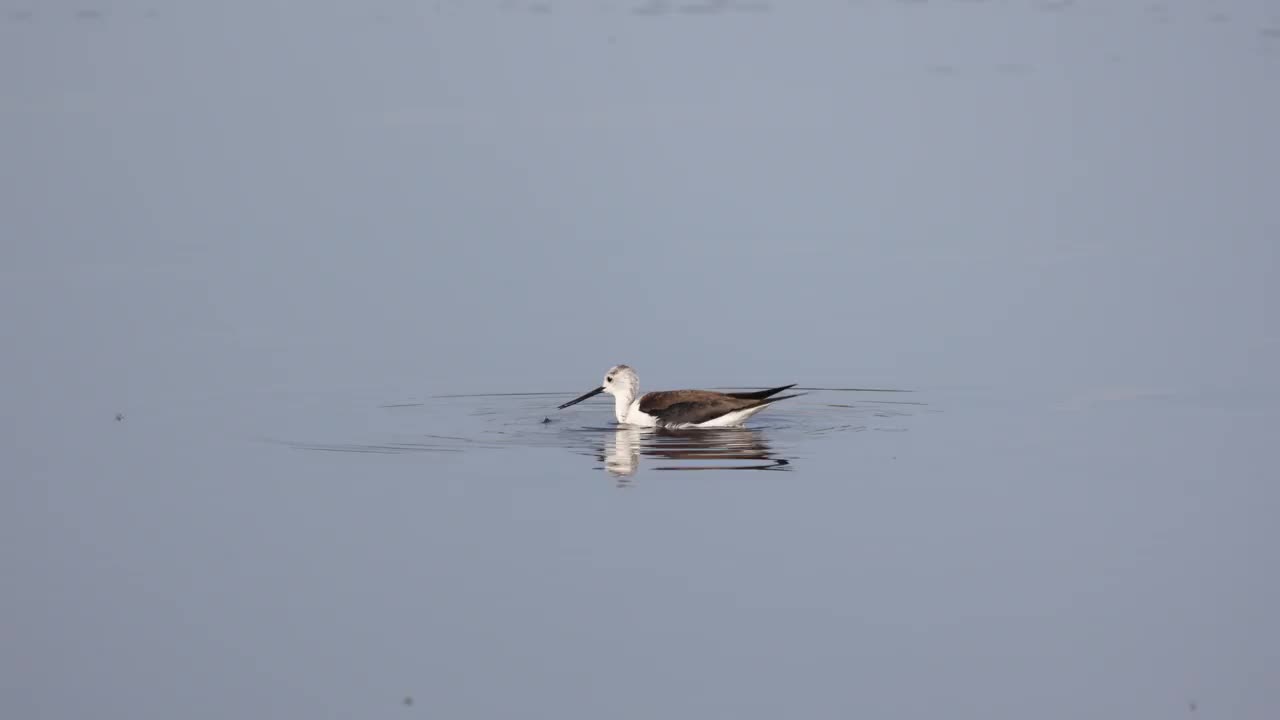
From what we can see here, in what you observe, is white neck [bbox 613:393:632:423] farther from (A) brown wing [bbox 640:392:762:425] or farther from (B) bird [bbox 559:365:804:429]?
(A) brown wing [bbox 640:392:762:425]

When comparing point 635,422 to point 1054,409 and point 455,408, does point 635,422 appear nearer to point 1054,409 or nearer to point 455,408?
point 455,408

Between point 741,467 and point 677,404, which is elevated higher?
point 677,404

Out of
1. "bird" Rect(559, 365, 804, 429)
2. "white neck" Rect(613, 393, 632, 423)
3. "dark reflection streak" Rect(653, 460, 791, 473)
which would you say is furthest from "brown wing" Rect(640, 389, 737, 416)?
"dark reflection streak" Rect(653, 460, 791, 473)

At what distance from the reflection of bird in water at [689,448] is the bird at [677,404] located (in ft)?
0.35

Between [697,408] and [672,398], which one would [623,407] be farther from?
[697,408]

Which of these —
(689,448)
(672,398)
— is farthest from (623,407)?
(689,448)

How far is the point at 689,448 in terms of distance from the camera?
1870 cm

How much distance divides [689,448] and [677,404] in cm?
116

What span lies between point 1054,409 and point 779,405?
339 cm

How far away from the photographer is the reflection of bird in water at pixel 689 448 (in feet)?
56.4

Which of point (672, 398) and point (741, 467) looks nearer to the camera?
point (741, 467)

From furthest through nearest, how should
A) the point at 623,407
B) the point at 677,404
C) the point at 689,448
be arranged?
the point at 623,407, the point at 677,404, the point at 689,448

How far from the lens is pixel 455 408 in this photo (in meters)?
19.1

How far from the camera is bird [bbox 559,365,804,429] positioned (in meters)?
19.4
